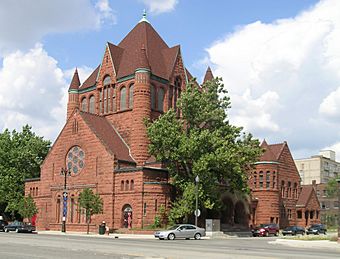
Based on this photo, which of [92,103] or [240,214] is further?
[92,103]

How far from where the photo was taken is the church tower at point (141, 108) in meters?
58.4

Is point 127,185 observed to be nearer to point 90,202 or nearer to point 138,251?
point 90,202

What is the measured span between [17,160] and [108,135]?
1894 centimetres

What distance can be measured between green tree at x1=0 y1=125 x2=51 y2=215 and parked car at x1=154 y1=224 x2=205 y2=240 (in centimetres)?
3343

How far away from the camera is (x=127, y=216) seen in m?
53.7

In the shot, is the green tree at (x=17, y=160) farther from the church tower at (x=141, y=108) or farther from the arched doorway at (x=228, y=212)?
the arched doorway at (x=228, y=212)

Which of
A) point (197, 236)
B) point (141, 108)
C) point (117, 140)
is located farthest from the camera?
point (117, 140)

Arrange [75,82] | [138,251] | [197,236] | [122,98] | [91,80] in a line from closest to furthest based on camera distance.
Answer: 1. [138,251]
2. [197,236]
3. [122,98]
4. [91,80]
5. [75,82]

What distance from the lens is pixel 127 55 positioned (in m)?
67.6

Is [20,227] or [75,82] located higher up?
[75,82]

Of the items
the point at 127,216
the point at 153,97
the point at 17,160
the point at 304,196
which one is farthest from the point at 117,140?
the point at 304,196

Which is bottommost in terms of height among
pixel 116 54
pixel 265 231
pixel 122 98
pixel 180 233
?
pixel 265 231

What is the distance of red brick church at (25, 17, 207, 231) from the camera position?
5381cm

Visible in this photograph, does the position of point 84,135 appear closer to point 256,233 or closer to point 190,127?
point 190,127
